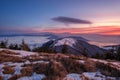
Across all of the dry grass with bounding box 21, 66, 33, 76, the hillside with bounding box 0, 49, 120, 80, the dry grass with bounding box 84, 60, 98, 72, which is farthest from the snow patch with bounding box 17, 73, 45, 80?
the dry grass with bounding box 84, 60, 98, 72

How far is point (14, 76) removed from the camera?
23.8 m

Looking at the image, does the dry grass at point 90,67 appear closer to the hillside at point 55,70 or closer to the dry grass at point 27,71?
the hillside at point 55,70

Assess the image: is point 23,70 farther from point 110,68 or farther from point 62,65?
point 110,68

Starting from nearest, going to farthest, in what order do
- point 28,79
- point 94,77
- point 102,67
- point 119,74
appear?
point 28,79 < point 94,77 < point 119,74 < point 102,67

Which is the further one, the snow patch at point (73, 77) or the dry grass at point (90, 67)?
the dry grass at point (90, 67)

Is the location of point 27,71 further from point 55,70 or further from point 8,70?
point 55,70

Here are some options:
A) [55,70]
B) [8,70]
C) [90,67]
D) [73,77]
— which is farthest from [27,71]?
[90,67]

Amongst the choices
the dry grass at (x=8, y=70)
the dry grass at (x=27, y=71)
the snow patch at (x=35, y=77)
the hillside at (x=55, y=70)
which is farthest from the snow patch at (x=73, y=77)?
the dry grass at (x=8, y=70)

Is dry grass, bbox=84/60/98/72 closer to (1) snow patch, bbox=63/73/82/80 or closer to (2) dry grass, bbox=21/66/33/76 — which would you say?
(1) snow patch, bbox=63/73/82/80

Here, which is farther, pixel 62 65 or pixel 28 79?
pixel 62 65

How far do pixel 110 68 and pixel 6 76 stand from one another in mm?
13309

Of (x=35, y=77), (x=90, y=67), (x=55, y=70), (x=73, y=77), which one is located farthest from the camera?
(x=90, y=67)

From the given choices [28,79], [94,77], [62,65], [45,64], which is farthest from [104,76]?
[28,79]

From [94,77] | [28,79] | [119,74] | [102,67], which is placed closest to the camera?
[28,79]
